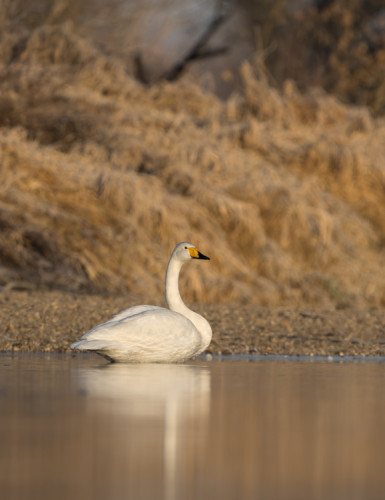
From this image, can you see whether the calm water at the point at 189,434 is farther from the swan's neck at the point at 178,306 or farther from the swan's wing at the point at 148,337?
the swan's neck at the point at 178,306

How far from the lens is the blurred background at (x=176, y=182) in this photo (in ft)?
59.8

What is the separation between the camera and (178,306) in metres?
11.0

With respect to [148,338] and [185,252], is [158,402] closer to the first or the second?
[148,338]

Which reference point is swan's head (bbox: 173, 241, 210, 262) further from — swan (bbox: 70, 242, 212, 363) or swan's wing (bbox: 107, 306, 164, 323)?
swan (bbox: 70, 242, 212, 363)

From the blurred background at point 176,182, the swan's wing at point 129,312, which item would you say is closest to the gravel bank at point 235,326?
the swan's wing at point 129,312

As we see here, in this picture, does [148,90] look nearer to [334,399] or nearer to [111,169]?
[111,169]

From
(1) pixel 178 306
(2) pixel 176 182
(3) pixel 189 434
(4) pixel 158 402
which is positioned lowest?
(3) pixel 189 434

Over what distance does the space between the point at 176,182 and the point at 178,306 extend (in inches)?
389

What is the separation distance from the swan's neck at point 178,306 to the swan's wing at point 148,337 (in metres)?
0.31

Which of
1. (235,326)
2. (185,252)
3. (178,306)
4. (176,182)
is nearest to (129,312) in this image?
(178,306)

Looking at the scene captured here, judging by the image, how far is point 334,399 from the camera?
741cm

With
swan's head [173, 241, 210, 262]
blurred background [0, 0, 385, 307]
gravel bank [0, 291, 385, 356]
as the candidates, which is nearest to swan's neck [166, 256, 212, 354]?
swan's head [173, 241, 210, 262]

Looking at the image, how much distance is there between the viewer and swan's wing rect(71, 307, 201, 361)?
31.8 feet

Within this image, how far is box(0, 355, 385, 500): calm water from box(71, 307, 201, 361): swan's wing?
41 cm
